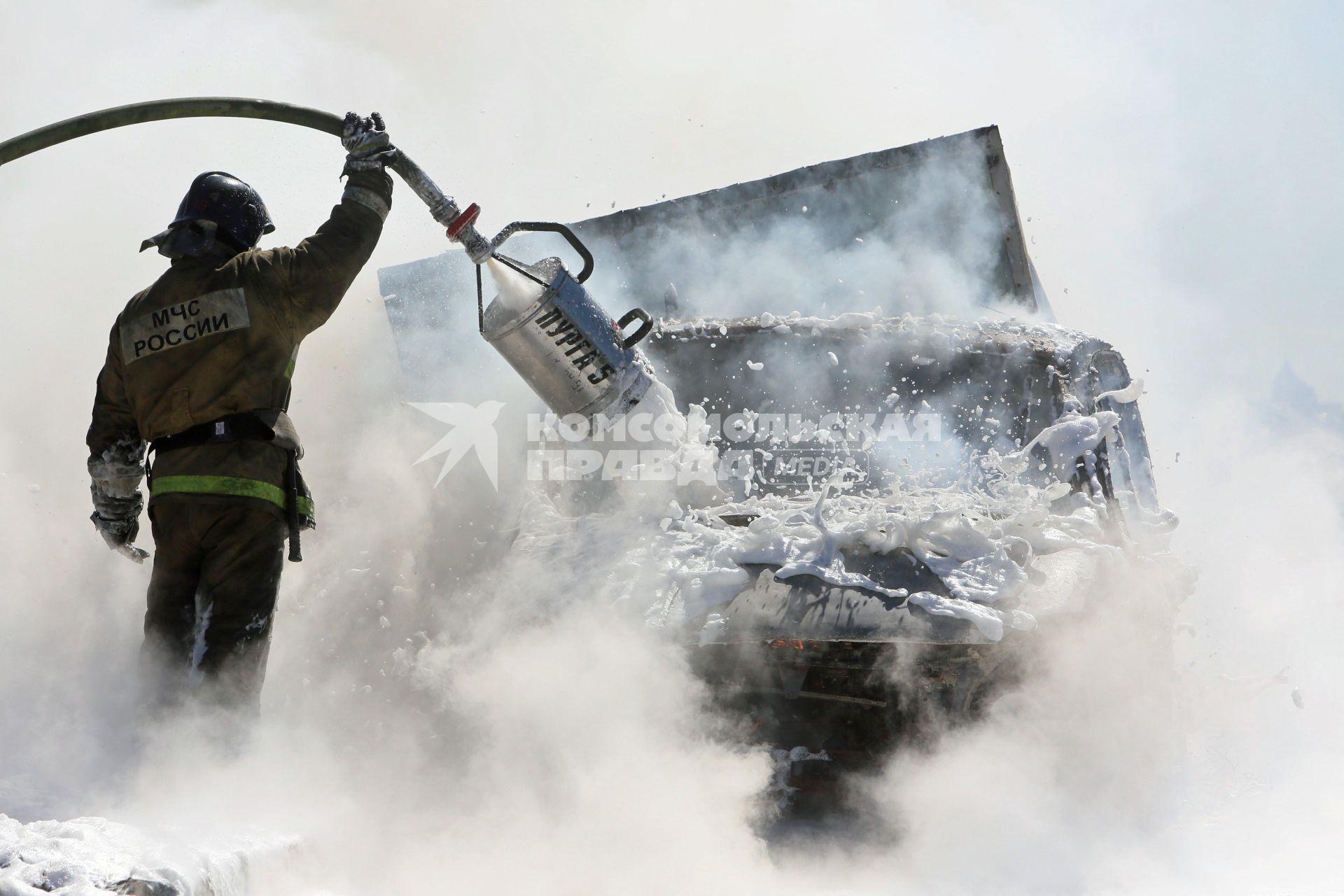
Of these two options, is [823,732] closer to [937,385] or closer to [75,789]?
[937,385]

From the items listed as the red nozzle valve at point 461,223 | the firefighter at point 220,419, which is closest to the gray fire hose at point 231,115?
the red nozzle valve at point 461,223

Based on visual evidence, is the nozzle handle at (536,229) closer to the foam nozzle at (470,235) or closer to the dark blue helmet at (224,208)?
the foam nozzle at (470,235)

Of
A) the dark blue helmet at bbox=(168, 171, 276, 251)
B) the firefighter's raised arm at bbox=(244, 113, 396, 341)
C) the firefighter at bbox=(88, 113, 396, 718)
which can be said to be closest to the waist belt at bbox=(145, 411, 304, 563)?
the firefighter at bbox=(88, 113, 396, 718)

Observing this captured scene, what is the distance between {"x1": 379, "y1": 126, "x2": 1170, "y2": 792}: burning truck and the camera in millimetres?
2807

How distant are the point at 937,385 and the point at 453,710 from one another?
2009 mm

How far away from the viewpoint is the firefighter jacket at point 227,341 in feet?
8.19

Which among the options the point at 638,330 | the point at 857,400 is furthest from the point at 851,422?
the point at 638,330

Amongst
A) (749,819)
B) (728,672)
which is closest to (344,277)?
(728,672)

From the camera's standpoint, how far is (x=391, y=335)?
4.87m

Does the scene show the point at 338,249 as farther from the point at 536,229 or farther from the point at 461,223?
the point at 536,229

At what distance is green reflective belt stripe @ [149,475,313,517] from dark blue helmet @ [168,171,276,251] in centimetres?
59

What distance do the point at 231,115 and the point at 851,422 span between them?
214cm

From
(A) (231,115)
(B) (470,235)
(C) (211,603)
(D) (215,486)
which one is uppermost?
(A) (231,115)

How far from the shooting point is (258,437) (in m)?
2.55
